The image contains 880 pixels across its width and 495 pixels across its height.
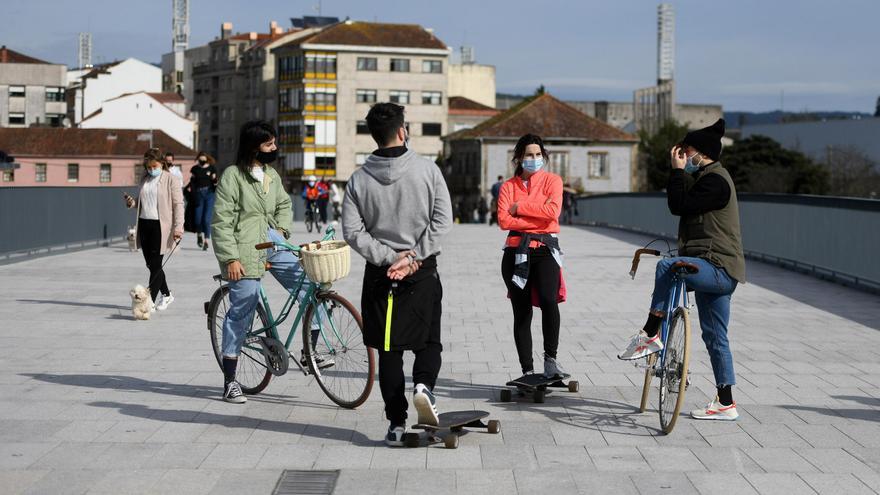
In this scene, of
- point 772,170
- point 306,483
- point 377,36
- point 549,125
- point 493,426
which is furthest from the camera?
point 377,36

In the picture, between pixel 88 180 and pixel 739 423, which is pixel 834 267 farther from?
pixel 88 180

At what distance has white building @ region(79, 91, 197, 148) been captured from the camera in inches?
4535

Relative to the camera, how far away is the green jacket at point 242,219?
833 centimetres

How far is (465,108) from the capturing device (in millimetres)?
119562

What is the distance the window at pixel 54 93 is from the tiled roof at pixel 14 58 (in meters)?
2.90

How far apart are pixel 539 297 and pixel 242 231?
1915 millimetres

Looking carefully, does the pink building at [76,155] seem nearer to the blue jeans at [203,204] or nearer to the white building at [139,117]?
the white building at [139,117]

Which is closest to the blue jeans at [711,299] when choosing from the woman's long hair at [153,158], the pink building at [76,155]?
the woman's long hair at [153,158]

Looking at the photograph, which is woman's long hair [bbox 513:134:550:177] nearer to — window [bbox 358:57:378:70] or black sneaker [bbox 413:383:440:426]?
black sneaker [bbox 413:383:440:426]

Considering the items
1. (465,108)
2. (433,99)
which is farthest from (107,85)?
(433,99)

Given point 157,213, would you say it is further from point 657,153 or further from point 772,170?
point 657,153

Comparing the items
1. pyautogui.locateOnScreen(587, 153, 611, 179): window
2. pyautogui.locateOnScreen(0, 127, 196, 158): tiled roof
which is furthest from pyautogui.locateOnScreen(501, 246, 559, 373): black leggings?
pyautogui.locateOnScreen(0, 127, 196, 158): tiled roof

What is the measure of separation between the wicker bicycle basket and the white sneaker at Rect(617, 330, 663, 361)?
5.45ft

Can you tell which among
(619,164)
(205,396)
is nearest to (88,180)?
(619,164)
